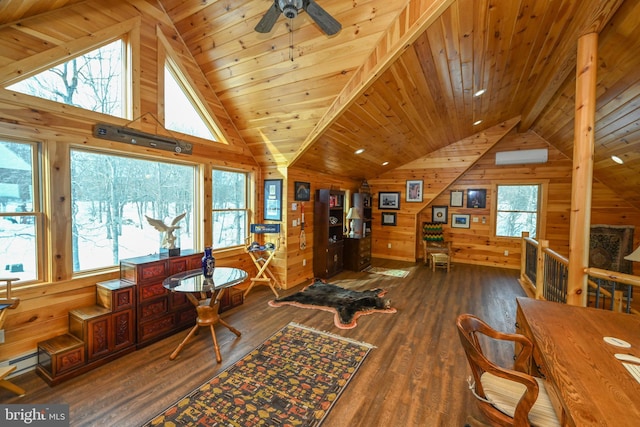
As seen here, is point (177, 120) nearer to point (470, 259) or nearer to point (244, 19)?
point (244, 19)

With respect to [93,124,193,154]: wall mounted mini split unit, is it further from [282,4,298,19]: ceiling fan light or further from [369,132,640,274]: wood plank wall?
[369,132,640,274]: wood plank wall

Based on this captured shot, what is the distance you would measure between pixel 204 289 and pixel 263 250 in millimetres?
1758

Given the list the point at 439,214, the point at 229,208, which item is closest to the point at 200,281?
the point at 229,208

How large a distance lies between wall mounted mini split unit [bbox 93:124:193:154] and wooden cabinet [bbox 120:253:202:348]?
4.28 ft

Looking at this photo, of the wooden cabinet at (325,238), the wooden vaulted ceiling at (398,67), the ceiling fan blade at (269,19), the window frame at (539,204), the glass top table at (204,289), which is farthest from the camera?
the window frame at (539,204)

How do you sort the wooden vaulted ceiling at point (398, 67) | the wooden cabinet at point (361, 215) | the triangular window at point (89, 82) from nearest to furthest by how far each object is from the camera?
the wooden vaulted ceiling at point (398, 67)
the triangular window at point (89, 82)
the wooden cabinet at point (361, 215)

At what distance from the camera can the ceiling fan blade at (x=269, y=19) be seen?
1850 mm

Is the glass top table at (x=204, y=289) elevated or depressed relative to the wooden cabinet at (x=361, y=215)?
depressed

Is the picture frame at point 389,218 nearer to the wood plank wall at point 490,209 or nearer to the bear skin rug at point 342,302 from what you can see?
the wood plank wall at point 490,209

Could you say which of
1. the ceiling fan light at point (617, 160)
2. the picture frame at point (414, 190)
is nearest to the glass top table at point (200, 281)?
the picture frame at point (414, 190)

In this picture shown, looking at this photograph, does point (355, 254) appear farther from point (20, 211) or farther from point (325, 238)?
point (20, 211)

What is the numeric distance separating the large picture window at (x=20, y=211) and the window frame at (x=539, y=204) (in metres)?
7.76

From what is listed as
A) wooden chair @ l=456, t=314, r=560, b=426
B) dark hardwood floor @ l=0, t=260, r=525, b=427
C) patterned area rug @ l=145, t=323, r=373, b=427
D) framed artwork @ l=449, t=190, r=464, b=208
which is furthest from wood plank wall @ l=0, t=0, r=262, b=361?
framed artwork @ l=449, t=190, r=464, b=208

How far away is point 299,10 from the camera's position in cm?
176
